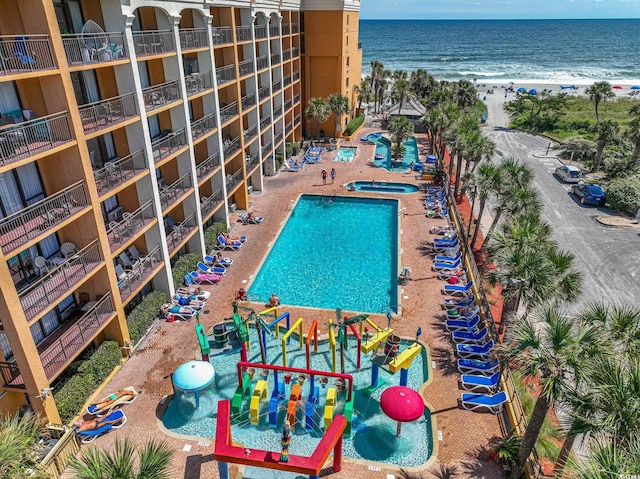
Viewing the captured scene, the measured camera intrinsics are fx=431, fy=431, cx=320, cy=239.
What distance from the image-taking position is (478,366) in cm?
2048

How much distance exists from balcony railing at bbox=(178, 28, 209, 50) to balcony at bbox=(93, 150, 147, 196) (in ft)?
27.4

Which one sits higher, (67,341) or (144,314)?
(67,341)

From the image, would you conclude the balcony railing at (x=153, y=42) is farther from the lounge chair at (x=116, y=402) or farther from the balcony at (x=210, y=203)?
the lounge chair at (x=116, y=402)

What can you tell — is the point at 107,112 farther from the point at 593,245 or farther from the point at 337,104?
the point at 337,104

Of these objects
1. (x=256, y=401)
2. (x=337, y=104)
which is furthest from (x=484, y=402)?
(x=337, y=104)

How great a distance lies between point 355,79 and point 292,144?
20.1 meters

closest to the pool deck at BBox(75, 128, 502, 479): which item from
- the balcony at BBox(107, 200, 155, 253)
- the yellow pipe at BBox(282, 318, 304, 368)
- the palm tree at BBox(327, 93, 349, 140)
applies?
the yellow pipe at BBox(282, 318, 304, 368)

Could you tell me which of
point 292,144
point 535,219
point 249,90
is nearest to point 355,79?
point 292,144

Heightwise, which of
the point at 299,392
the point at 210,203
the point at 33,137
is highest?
the point at 33,137

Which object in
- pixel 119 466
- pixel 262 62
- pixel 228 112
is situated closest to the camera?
pixel 119 466

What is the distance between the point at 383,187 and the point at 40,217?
32.4 metres

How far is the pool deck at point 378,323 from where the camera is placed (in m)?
16.2

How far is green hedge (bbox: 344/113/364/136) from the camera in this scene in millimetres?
60125

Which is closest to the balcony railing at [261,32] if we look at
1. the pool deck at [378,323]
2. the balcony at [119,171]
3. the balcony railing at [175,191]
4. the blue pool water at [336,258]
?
the blue pool water at [336,258]
